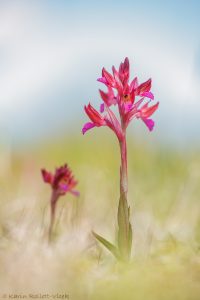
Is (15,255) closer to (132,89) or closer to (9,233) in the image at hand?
(9,233)

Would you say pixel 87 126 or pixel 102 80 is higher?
pixel 102 80

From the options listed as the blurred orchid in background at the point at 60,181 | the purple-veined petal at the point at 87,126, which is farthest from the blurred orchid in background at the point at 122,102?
the blurred orchid in background at the point at 60,181

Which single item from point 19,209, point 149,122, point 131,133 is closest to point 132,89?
point 149,122

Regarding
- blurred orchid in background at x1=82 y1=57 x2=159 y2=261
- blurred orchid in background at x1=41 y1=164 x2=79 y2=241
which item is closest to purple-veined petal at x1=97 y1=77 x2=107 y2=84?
blurred orchid in background at x1=82 y1=57 x2=159 y2=261

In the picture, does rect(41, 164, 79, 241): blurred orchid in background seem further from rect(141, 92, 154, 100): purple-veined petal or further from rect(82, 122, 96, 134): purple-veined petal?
rect(141, 92, 154, 100): purple-veined petal

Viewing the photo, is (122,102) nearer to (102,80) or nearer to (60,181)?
(102,80)

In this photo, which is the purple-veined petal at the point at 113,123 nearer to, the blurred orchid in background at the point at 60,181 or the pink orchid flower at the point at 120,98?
the pink orchid flower at the point at 120,98

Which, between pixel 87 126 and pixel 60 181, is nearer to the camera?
pixel 87 126

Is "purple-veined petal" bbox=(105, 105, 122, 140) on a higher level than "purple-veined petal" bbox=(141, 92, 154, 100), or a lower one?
lower

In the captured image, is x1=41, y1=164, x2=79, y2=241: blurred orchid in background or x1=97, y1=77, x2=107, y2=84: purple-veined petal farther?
x1=41, y1=164, x2=79, y2=241: blurred orchid in background

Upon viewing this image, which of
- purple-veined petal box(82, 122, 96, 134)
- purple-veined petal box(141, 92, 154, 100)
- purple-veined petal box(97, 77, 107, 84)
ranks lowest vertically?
purple-veined petal box(82, 122, 96, 134)

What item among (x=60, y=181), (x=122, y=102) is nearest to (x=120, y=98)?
(x=122, y=102)
